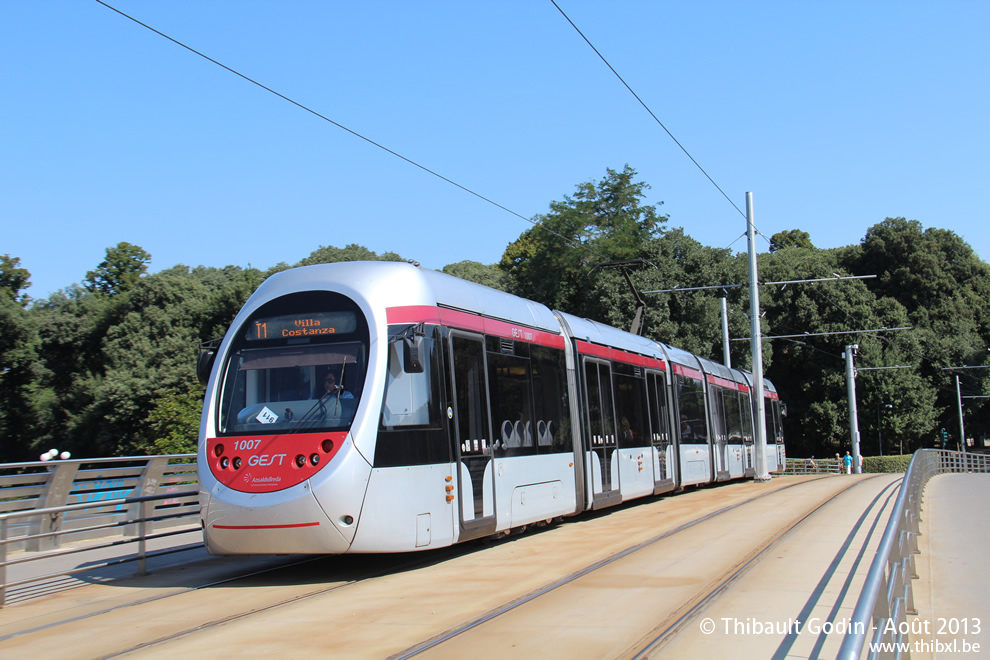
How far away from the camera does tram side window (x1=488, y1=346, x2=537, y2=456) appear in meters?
11.5

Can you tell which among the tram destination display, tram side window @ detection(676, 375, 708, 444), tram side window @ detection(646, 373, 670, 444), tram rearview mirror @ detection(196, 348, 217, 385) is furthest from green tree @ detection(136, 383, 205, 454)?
tram side window @ detection(676, 375, 708, 444)

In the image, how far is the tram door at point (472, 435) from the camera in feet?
34.3

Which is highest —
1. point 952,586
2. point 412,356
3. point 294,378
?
point 412,356

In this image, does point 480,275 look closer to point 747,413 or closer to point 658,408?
point 747,413

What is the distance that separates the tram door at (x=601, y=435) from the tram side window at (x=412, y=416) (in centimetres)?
491

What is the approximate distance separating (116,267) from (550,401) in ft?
231

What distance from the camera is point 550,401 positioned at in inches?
520

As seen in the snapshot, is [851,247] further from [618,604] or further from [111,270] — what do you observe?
[618,604]

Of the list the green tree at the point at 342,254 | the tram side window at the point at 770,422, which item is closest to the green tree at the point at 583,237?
the green tree at the point at 342,254

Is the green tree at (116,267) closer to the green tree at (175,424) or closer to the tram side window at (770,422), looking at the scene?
the green tree at (175,424)

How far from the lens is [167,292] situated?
50500mm

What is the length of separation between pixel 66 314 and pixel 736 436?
135ft

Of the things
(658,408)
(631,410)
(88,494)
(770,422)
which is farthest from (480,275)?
(88,494)

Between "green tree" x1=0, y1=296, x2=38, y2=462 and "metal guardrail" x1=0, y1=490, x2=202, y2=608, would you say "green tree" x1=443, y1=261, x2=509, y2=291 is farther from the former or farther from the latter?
"metal guardrail" x1=0, y1=490, x2=202, y2=608
